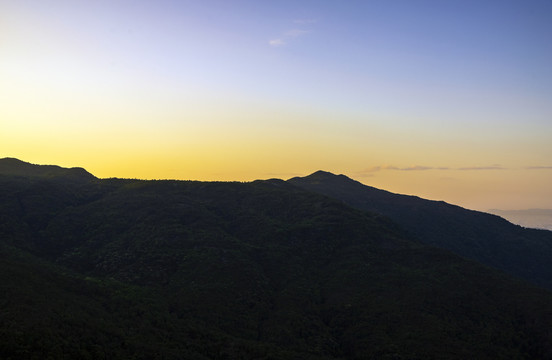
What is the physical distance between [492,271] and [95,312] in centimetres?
11103

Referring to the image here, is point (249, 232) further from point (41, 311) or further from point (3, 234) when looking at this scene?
point (41, 311)

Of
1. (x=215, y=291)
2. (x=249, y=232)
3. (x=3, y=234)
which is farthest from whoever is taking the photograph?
(x=249, y=232)

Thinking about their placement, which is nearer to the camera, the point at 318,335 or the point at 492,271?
the point at 318,335

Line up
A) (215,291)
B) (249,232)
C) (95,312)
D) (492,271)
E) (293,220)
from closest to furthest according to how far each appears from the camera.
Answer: (95,312) → (215,291) → (492,271) → (249,232) → (293,220)

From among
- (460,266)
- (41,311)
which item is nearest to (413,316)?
(460,266)

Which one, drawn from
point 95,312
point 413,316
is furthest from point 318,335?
point 95,312

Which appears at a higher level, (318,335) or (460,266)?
(460,266)

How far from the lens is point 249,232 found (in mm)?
147500

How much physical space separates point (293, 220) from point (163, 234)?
5416 cm

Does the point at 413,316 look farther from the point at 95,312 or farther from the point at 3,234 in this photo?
the point at 3,234

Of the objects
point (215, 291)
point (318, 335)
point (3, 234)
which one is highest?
point (3, 234)

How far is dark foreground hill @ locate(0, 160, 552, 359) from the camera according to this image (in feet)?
223

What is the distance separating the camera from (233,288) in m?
101

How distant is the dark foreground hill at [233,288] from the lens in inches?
2677
